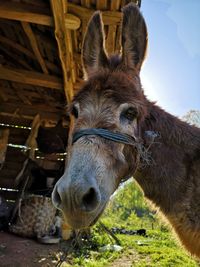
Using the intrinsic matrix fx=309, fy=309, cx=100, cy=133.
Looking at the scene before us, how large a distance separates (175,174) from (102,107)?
0.76 meters

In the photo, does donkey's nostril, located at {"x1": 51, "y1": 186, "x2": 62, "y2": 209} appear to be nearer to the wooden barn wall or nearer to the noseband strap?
the noseband strap

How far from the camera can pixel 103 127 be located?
1.77 meters

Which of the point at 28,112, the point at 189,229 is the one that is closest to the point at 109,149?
the point at 189,229

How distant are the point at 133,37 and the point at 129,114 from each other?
0.63 m

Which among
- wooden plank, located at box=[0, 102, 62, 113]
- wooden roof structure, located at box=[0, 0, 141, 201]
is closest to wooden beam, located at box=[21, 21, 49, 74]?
wooden roof structure, located at box=[0, 0, 141, 201]

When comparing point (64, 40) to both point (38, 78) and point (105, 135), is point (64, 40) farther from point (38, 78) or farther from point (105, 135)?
point (105, 135)

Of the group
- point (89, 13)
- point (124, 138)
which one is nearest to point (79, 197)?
point (124, 138)

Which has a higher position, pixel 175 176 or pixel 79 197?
pixel 175 176

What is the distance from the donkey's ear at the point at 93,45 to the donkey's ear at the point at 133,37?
222 mm

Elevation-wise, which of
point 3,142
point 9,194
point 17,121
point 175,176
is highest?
point 17,121

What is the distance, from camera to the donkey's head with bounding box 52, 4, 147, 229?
1521 mm

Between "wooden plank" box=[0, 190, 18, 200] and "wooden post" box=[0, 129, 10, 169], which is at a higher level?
"wooden post" box=[0, 129, 10, 169]

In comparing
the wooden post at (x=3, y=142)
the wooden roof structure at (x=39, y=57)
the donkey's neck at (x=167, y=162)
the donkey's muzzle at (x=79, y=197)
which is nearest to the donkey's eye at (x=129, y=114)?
the donkey's neck at (x=167, y=162)

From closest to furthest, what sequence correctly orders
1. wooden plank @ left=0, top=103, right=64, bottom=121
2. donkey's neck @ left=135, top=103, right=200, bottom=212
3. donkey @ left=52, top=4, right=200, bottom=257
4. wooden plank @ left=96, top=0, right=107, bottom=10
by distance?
donkey @ left=52, top=4, right=200, bottom=257, donkey's neck @ left=135, top=103, right=200, bottom=212, wooden plank @ left=96, top=0, right=107, bottom=10, wooden plank @ left=0, top=103, right=64, bottom=121
